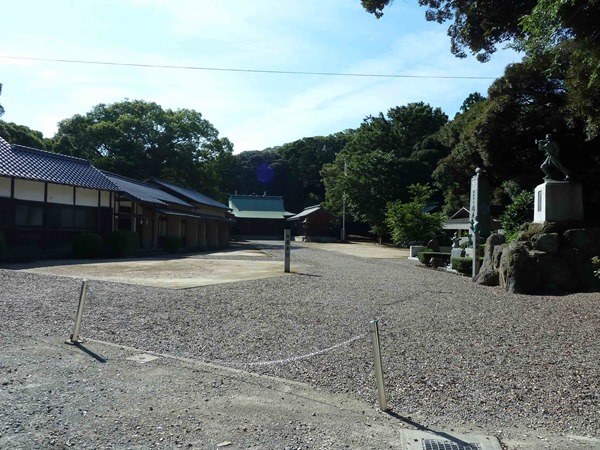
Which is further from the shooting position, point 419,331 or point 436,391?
point 419,331

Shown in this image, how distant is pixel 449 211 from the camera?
135ft

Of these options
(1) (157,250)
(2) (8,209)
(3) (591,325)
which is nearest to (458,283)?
(3) (591,325)

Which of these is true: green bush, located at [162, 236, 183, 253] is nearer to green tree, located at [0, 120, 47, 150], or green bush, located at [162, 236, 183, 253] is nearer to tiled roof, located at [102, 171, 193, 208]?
tiled roof, located at [102, 171, 193, 208]

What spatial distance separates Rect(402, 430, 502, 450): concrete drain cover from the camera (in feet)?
11.7

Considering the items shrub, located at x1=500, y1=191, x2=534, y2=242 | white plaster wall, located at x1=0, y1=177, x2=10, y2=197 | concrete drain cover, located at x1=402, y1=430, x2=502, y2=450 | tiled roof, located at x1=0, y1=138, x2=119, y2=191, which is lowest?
concrete drain cover, located at x1=402, y1=430, x2=502, y2=450

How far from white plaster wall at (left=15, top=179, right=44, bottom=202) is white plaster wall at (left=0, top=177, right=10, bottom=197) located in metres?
0.35

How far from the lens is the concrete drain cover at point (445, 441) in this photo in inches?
140

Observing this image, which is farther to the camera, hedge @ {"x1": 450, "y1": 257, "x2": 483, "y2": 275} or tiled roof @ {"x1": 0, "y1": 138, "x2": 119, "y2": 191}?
tiled roof @ {"x1": 0, "y1": 138, "x2": 119, "y2": 191}

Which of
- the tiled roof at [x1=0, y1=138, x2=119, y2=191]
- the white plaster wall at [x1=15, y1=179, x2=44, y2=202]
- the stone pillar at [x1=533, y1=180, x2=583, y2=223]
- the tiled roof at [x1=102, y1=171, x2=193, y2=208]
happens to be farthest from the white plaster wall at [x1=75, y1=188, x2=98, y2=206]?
the stone pillar at [x1=533, y1=180, x2=583, y2=223]

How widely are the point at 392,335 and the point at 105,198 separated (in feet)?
64.1

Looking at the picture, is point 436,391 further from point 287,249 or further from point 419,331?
point 287,249

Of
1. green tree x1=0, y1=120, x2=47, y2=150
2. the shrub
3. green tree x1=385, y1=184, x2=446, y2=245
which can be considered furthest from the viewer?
green tree x1=0, y1=120, x2=47, y2=150

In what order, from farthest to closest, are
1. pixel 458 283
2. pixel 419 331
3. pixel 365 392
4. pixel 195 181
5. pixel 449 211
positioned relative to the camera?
pixel 195 181
pixel 449 211
pixel 458 283
pixel 419 331
pixel 365 392

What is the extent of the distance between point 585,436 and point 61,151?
38763mm
